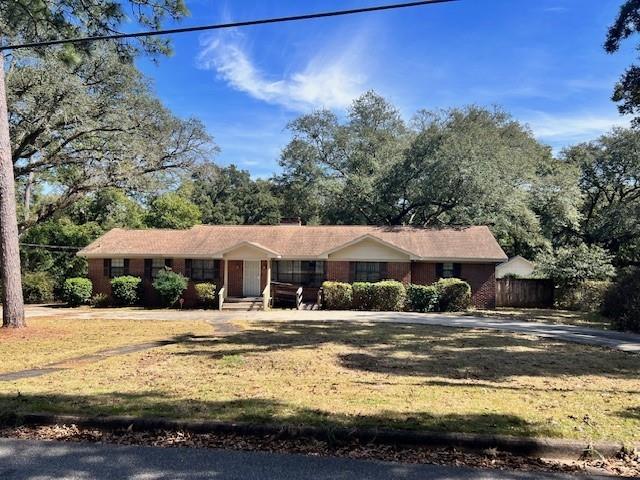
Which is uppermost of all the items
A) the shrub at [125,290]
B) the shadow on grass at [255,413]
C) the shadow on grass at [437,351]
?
the shrub at [125,290]

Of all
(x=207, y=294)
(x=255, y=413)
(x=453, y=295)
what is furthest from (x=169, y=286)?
(x=255, y=413)

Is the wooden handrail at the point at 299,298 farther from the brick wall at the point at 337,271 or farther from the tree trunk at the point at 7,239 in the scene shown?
the tree trunk at the point at 7,239

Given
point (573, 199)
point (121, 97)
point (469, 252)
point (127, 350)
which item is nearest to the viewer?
point (127, 350)

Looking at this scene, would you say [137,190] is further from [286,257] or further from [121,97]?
[286,257]

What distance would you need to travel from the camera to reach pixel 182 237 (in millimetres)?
28250

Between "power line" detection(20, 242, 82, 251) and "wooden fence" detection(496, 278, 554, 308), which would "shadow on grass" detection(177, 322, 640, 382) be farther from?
"power line" detection(20, 242, 82, 251)

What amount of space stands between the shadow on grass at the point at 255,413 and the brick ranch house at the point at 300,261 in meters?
18.2

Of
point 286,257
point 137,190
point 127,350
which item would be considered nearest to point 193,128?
point 137,190

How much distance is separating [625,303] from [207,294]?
17622 millimetres

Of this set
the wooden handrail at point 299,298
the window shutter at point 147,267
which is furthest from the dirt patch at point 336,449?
the window shutter at point 147,267

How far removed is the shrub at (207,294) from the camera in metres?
24.8

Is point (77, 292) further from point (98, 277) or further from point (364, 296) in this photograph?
point (364, 296)

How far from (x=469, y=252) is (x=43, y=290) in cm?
2399

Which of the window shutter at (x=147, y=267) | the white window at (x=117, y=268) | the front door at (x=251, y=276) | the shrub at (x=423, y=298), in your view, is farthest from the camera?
the white window at (x=117, y=268)
